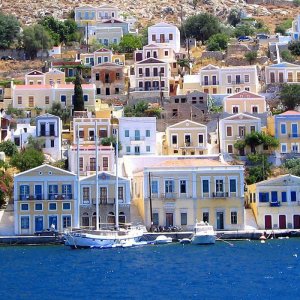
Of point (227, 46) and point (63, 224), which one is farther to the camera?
point (227, 46)

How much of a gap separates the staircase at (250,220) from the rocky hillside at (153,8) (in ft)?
160

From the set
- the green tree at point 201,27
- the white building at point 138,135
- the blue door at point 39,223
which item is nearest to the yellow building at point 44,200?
the blue door at point 39,223

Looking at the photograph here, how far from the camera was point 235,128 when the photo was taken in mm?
88812

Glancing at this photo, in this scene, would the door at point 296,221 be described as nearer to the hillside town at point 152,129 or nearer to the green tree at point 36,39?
the hillside town at point 152,129

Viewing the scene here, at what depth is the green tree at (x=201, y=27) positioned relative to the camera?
11700 cm

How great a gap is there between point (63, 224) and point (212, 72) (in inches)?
1130

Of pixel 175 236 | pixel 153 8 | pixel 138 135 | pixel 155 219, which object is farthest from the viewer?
pixel 153 8

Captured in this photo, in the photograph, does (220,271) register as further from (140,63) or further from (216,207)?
(140,63)

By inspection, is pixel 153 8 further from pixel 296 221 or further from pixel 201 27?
pixel 296 221

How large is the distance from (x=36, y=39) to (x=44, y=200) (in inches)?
1486

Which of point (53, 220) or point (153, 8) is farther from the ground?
point (153, 8)

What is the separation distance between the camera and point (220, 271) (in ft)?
197

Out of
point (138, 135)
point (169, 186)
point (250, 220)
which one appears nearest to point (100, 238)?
point (169, 186)

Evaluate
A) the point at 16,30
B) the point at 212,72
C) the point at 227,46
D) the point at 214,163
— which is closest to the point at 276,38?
the point at 227,46
